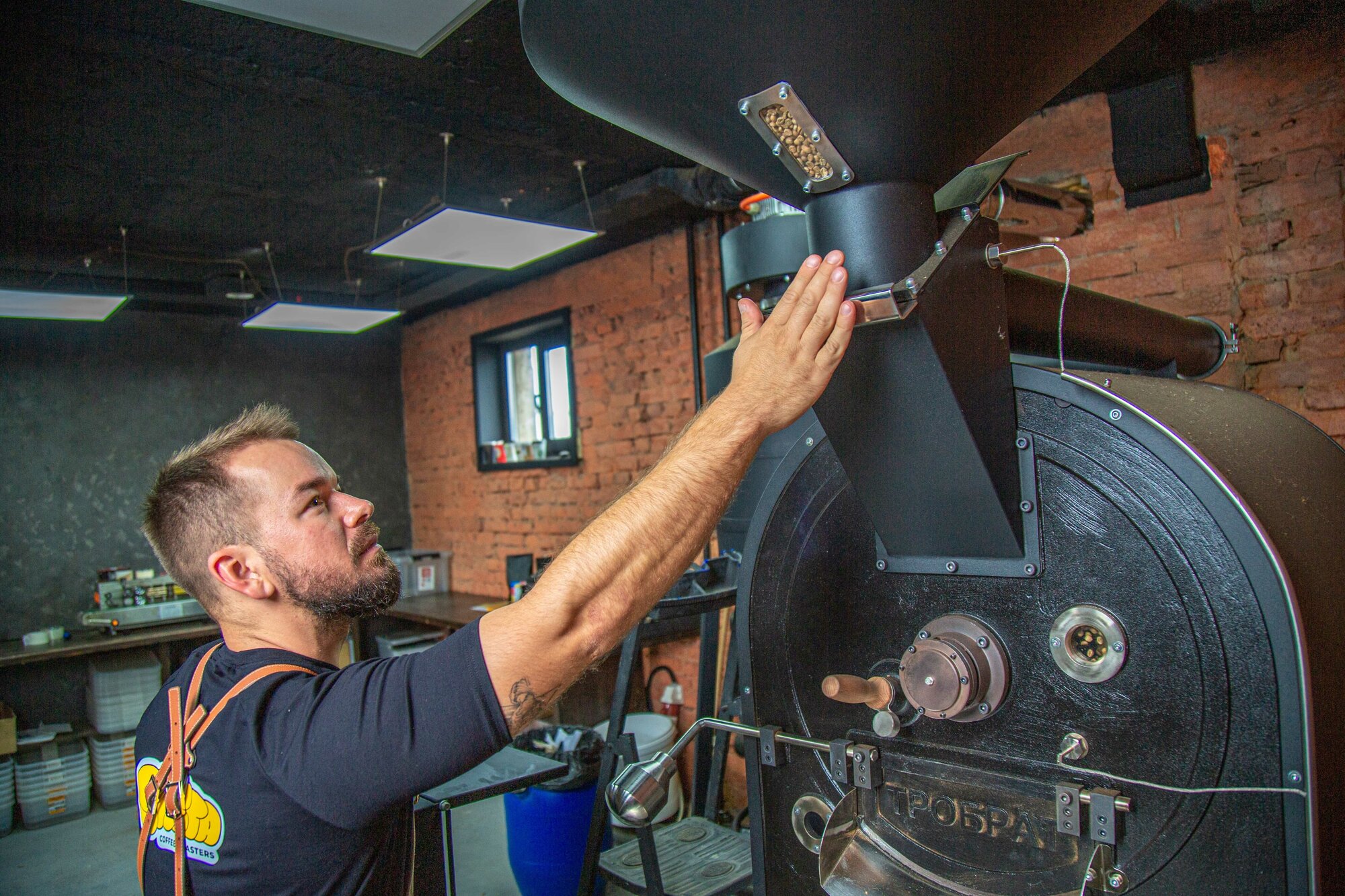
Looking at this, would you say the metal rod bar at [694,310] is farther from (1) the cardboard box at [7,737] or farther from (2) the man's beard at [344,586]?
(1) the cardboard box at [7,737]

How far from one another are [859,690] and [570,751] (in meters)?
2.34

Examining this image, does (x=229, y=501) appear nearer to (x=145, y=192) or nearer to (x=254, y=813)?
(x=254, y=813)

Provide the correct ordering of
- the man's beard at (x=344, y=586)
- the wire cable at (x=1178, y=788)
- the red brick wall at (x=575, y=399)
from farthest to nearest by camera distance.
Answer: the red brick wall at (x=575, y=399) → the man's beard at (x=344, y=586) → the wire cable at (x=1178, y=788)

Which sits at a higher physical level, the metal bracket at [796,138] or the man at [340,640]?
the metal bracket at [796,138]

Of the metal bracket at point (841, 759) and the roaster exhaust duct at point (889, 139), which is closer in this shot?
the roaster exhaust duct at point (889, 139)

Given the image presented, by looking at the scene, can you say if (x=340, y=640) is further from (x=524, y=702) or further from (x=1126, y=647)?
(x=1126, y=647)

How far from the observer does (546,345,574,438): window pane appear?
5.18m

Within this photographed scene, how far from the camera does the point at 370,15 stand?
1978mm

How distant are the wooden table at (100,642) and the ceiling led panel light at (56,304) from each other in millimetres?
1659

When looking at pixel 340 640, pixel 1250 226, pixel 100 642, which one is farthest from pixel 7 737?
pixel 1250 226

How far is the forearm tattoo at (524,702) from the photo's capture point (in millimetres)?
983

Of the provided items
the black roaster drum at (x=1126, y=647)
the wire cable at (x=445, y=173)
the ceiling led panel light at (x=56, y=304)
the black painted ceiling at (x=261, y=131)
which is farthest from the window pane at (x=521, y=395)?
the black roaster drum at (x=1126, y=647)

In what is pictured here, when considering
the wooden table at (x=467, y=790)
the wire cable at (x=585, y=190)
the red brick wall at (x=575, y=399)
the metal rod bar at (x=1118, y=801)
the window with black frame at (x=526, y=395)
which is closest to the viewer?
the metal rod bar at (x=1118, y=801)

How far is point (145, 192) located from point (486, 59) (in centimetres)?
199
